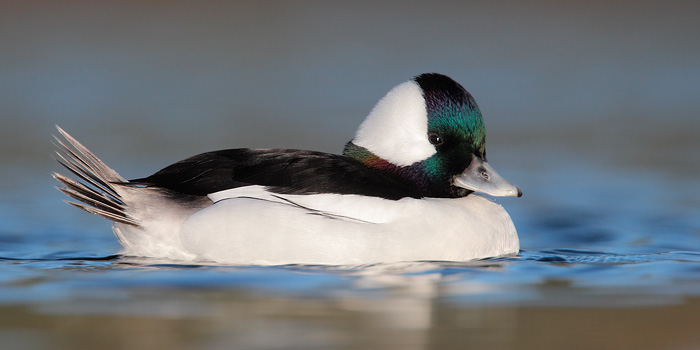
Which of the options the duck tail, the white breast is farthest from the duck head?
the duck tail

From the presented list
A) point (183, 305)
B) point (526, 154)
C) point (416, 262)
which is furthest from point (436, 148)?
point (526, 154)

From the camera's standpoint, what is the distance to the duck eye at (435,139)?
20.7 feet

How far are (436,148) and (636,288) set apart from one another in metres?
1.66

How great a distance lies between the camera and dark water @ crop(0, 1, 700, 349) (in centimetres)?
448

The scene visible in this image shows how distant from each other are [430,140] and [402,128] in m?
0.20

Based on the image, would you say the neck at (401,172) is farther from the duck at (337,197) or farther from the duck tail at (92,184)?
the duck tail at (92,184)

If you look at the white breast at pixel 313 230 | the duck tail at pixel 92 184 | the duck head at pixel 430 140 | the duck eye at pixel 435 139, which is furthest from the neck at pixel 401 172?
the duck tail at pixel 92 184

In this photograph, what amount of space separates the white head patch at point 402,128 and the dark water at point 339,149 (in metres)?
0.83

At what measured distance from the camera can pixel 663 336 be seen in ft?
14.3

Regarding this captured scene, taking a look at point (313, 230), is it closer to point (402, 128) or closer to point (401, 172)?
point (401, 172)

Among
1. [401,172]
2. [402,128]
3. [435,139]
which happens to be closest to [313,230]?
[401,172]

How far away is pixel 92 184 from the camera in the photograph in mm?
6066

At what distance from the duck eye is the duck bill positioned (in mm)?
274

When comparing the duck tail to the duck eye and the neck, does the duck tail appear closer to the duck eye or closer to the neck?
the neck
